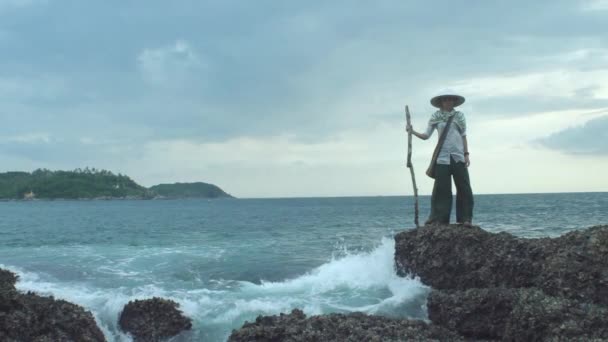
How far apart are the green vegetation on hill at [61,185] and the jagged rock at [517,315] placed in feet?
627

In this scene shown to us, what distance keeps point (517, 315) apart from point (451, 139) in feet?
17.2

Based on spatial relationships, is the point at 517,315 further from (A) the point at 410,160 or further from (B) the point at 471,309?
(A) the point at 410,160

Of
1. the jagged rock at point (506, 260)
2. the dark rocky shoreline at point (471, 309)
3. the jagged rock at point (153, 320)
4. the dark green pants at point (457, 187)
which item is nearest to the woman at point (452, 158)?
the dark green pants at point (457, 187)

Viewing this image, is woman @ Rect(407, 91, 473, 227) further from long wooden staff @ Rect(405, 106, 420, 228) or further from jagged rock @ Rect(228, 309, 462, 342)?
jagged rock @ Rect(228, 309, 462, 342)

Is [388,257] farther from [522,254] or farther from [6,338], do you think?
[6,338]

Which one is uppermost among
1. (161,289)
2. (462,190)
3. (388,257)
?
(462,190)

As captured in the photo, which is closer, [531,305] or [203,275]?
[531,305]

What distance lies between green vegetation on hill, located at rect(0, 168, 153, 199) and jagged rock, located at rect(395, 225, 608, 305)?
188872 mm

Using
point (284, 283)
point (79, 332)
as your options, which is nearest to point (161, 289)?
point (284, 283)

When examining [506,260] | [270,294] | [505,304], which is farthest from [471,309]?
[270,294]

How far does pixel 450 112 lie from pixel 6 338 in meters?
9.57

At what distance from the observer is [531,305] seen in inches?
261

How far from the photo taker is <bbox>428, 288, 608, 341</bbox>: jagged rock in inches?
234

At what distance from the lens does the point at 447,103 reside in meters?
11.2
